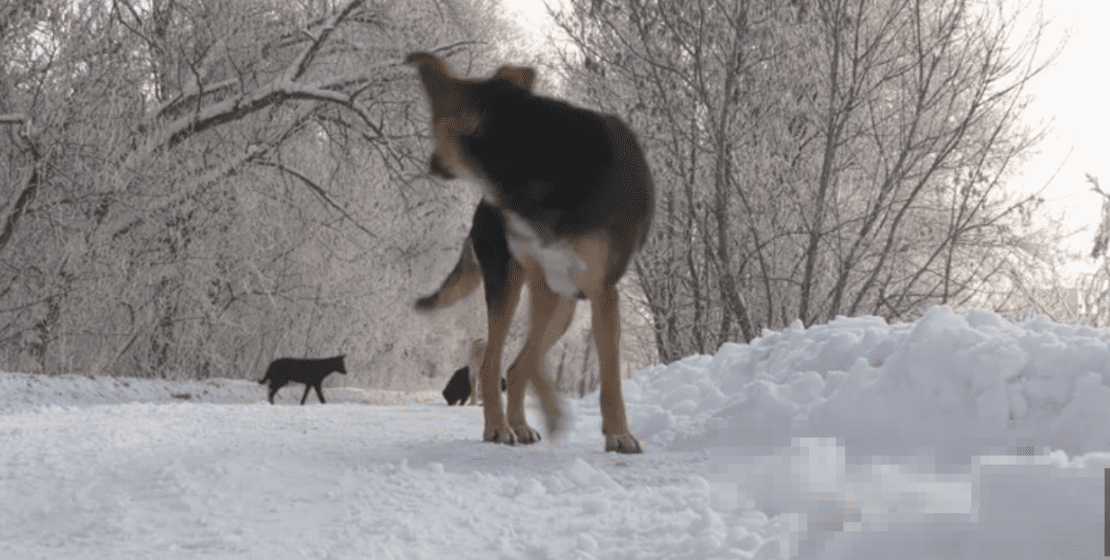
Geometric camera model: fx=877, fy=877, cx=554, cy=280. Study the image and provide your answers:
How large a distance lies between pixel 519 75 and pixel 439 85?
0.42 meters

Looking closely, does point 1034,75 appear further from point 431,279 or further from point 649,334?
point 431,279

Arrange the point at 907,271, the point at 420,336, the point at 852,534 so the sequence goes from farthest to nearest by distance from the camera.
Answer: the point at 420,336
the point at 907,271
the point at 852,534

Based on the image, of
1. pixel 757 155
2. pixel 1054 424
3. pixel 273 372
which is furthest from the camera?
pixel 273 372

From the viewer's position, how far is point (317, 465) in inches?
143

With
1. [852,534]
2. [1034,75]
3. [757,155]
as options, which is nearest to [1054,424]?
[852,534]

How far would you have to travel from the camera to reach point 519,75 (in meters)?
3.82

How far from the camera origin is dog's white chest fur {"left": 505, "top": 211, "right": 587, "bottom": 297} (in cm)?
366

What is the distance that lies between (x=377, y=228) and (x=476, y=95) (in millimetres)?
12011

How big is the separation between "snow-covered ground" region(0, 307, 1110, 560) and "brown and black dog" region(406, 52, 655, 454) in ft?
2.13

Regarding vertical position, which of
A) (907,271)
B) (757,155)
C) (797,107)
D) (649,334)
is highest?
(797,107)

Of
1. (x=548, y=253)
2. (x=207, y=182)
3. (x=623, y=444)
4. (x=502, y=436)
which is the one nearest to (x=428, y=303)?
(x=502, y=436)

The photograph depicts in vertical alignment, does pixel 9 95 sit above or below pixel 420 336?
above

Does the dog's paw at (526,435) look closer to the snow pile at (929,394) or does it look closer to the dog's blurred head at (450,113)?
the snow pile at (929,394)

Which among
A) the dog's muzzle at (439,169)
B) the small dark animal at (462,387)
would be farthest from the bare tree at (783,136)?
the dog's muzzle at (439,169)
